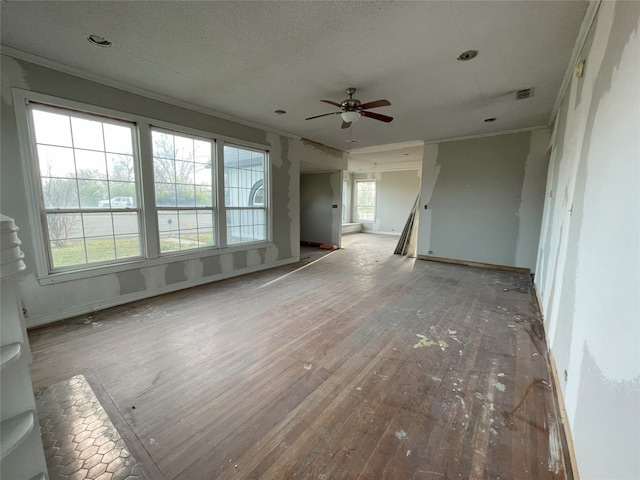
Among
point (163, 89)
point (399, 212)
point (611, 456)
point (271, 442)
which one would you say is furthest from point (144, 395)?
point (399, 212)

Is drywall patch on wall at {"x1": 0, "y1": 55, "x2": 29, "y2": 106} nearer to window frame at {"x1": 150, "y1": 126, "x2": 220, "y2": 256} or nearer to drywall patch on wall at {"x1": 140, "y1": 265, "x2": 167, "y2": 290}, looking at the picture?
window frame at {"x1": 150, "y1": 126, "x2": 220, "y2": 256}

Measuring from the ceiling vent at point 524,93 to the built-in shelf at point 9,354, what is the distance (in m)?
4.78

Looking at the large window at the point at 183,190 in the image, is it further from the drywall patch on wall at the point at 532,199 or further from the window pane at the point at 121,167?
the drywall patch on wall at the point at 532,199

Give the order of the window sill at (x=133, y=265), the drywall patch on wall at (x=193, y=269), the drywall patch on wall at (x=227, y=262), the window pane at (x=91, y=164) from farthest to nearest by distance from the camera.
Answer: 1. the drywall patch on wall at (x=227, y=262)
2. the drywall patch on wall at (x=193, y=269)
3. the window pane at (x=91, y=164)
4. the window sill at (x=133, y=265)

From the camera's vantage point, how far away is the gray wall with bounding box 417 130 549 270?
16.3 ft

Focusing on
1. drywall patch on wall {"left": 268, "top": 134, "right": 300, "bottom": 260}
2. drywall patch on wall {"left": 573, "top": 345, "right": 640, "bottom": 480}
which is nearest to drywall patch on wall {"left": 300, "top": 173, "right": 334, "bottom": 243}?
drywall patch on wall {"left": 268, "top": 134, "right": 300, "bottom": 260}

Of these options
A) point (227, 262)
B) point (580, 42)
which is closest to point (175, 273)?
point (227, 262)

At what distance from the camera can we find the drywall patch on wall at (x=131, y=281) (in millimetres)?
3420

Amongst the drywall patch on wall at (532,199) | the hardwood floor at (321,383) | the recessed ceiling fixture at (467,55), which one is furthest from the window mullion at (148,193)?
the drywall patch on wall at (532,199)

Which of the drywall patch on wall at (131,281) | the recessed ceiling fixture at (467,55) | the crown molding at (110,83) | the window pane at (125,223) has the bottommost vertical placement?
the drywall patch on wall at (131,281)

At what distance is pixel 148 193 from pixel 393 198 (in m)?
8.80

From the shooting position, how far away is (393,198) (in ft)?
34.8

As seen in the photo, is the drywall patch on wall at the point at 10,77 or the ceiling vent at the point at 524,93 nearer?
the drywall patch on wall at the point at 10,77

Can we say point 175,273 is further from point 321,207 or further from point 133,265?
point 321,207
